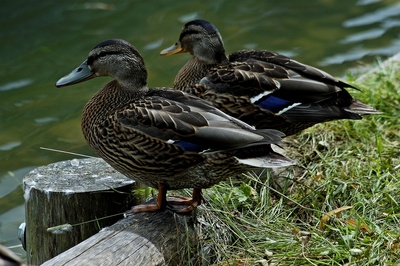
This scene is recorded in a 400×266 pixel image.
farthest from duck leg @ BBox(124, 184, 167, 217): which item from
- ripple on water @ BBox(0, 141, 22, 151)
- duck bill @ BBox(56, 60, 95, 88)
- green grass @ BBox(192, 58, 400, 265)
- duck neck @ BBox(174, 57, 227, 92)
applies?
ripple on water @ BBox(0, 141, 22, 151)

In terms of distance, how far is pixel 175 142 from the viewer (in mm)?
4270

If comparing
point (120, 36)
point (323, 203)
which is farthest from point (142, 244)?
point (120, 36)

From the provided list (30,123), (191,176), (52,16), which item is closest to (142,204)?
(191,176)

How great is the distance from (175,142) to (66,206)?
2.26ft

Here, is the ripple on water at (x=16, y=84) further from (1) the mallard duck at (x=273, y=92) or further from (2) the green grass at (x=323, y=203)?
(2) the green grass at (x=323, y=203)

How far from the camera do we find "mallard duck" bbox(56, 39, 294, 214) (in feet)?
14.0

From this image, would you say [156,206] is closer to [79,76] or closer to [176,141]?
[176,141]

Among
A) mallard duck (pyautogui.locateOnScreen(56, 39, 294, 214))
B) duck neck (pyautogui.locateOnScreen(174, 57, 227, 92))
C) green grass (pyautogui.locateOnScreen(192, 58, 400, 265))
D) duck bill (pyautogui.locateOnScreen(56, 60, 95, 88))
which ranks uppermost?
duck bill (pyautogui.locateOnScreen(56, 60, 95, 88))

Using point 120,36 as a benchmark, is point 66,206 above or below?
below

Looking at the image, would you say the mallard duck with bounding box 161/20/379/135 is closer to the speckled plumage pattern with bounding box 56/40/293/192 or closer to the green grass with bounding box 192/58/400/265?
the green grass with bounding box 192/58/400/265

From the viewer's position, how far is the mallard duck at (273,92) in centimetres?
511

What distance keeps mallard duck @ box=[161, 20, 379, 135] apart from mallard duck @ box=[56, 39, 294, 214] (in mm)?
656

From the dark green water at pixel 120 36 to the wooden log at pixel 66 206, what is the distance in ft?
7.98

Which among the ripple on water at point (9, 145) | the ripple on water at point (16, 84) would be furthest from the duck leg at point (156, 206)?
the ripple on water at point (16, 84)
